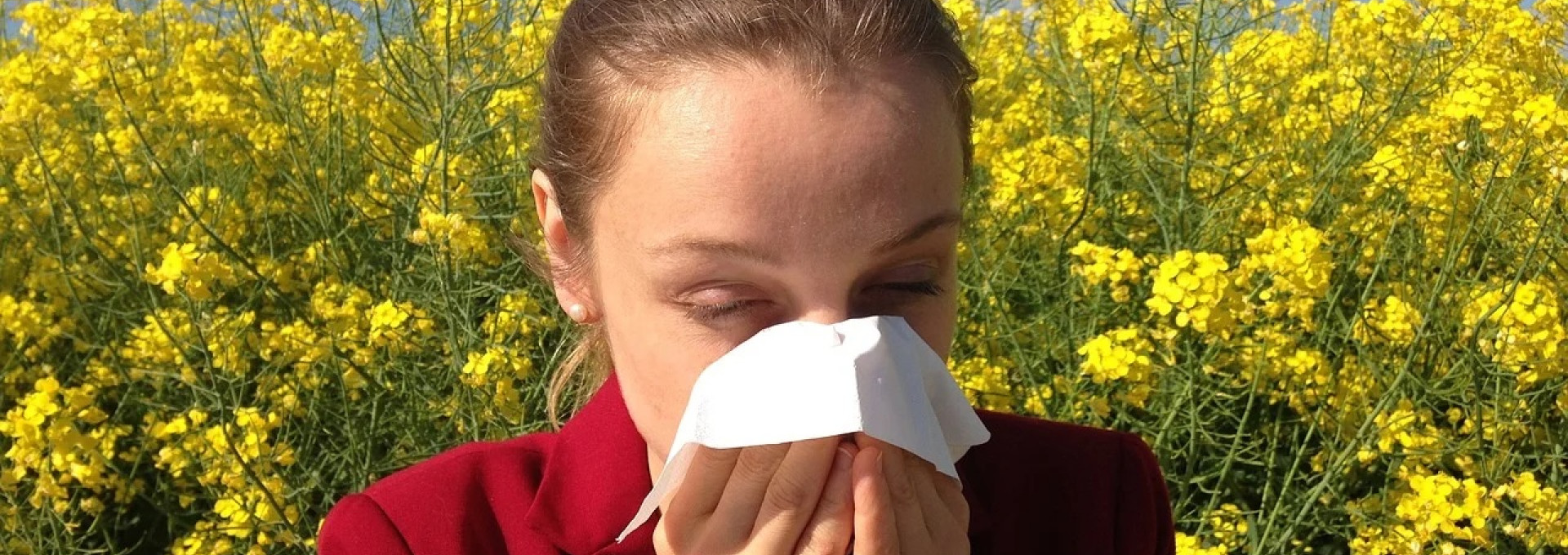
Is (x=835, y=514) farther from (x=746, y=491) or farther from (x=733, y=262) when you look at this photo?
(x=733, y=262)

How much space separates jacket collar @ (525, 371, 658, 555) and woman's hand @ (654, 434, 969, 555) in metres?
0.17

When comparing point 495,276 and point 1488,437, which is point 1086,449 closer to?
point 1488,437

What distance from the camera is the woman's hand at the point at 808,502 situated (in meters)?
0.92

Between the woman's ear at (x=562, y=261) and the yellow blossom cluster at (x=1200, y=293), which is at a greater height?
the woman's ear at (x=562, y=261)

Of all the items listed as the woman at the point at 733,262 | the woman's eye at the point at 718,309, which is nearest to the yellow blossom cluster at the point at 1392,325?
the woman at the point at 733,262

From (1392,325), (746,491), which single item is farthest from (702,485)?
(1392,325)

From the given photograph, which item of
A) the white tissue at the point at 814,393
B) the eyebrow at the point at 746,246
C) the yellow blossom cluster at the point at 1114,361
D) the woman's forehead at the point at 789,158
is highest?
the woman's forehead at the point at 789,158

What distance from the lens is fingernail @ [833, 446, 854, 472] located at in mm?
937

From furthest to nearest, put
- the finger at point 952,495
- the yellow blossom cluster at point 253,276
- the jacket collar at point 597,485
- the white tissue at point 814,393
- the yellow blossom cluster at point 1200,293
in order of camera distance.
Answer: the yellow blossom cluster at point 253,276, the yellow blossom cluster at point 1200,293, the jacket collar at point 597,485, the finger at point 952,495, the white tissue at point 814,393

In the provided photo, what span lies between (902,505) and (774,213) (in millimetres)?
195

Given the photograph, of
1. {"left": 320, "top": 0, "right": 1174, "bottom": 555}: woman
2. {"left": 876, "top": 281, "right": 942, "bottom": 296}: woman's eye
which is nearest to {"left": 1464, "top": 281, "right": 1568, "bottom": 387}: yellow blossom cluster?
{"left": 320, "top": 0, "right": 1174, "bottom": 555}: woman

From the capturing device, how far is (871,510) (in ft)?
3.01

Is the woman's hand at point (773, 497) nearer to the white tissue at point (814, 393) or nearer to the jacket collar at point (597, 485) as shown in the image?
the white tissue at point (814, 393)

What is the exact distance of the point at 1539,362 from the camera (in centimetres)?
226
